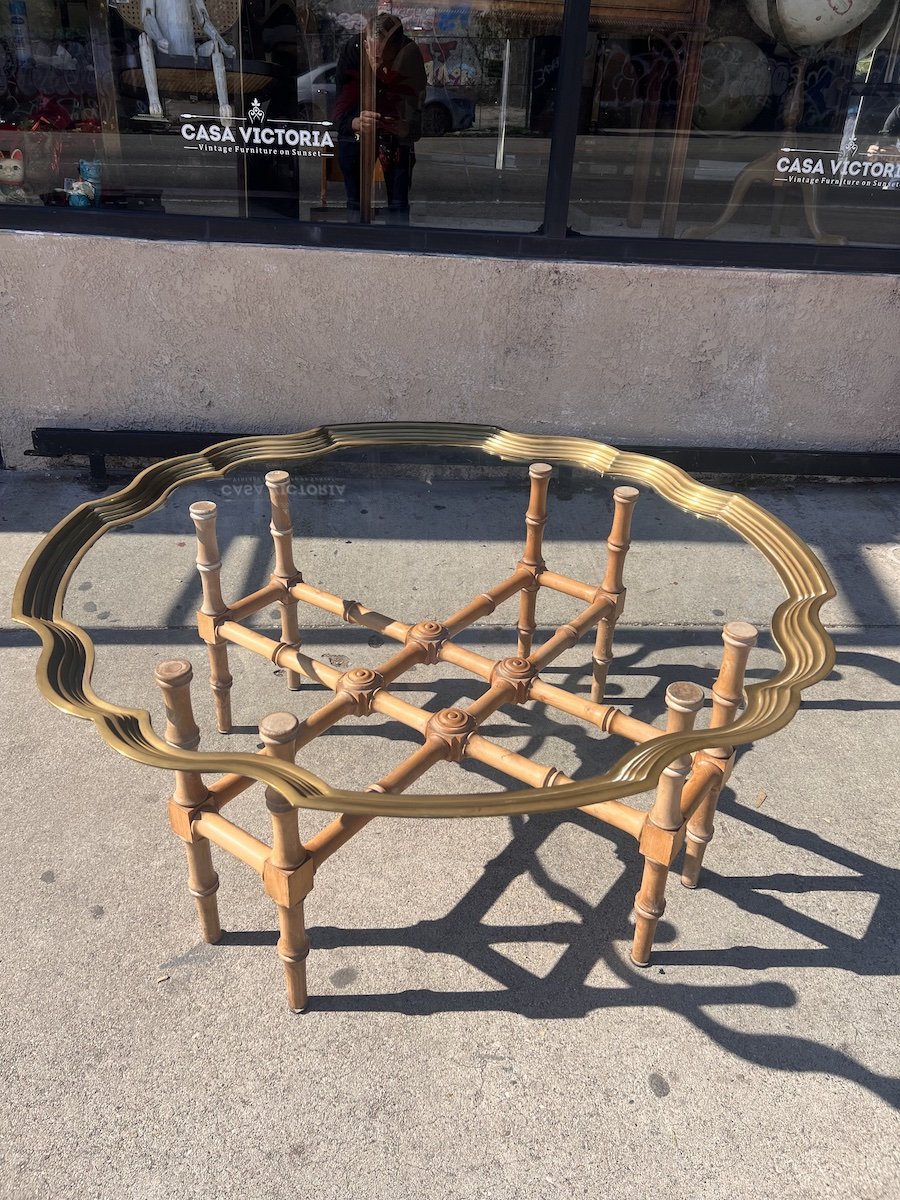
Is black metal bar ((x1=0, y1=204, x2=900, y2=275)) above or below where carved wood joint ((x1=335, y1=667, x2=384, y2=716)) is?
above

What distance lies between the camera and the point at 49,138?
15.0 ft

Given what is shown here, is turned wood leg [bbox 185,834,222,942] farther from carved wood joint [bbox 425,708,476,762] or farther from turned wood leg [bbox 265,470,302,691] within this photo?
turned wood leg [bbox 265,470,302,691]

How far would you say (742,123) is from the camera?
4617 millimetres

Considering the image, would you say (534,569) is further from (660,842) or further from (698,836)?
(660,842)

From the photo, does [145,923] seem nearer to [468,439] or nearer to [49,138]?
[468,439]

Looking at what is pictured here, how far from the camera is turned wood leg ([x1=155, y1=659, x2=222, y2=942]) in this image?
2180 mm

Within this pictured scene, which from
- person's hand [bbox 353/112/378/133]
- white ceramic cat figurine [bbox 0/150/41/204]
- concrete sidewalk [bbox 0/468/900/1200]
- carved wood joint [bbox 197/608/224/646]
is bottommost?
concrete sidewalk [bbox 0/468/900/1200]

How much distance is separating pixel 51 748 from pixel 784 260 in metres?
4.06

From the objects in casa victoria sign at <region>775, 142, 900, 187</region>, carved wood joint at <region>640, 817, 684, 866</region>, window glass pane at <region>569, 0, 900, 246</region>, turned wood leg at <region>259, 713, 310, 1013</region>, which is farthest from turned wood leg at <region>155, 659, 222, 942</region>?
casa victoria sign at <region>775, 142, 900, 187</region>

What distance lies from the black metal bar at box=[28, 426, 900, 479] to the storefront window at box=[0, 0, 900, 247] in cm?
107

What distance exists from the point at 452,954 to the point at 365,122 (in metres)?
3.91

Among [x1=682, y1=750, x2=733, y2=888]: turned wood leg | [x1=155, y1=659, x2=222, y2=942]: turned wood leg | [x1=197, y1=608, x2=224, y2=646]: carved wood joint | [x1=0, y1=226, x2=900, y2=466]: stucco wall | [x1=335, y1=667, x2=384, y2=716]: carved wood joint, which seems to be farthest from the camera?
[x1=0, y1=226, x2=900, y2=466]: stucco wall

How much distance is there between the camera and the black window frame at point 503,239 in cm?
457

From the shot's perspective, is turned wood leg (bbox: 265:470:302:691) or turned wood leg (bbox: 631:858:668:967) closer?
turned wood leg (bbox: 631:858:668:967)
